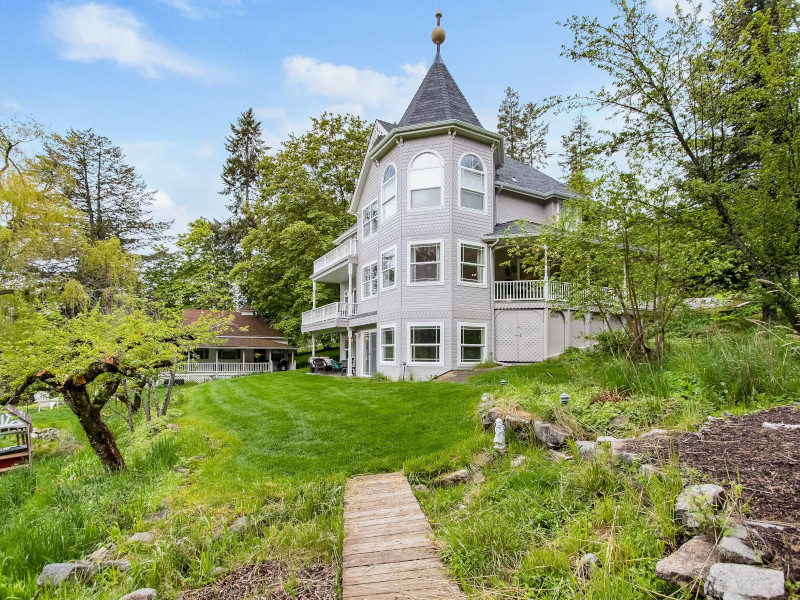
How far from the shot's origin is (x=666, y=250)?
6.48 metres

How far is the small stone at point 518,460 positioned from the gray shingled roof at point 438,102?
496 inches

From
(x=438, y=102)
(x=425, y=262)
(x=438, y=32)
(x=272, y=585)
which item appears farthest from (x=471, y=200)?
(x=272, y=585)

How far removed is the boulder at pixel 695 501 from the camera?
7.86 ft

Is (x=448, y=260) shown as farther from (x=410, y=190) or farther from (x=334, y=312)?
(x=334, y=312)

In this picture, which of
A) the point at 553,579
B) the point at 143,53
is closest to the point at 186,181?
the point at 143,53

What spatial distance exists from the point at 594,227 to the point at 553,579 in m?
5.82

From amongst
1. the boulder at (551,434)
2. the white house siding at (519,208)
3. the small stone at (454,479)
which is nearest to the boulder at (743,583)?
the boulder at (551,434)

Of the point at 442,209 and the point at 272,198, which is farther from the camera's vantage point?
the point at 272,198

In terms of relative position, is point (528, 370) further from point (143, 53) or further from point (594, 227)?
point (143, 53)

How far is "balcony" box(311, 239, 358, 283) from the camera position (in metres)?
19.4

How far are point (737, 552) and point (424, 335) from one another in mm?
12764

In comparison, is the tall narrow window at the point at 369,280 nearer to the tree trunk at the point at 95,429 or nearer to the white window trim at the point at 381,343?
the white window trim at the point at 381,343

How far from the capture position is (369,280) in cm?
1814

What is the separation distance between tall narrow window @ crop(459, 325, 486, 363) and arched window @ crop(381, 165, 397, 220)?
17.0ft
